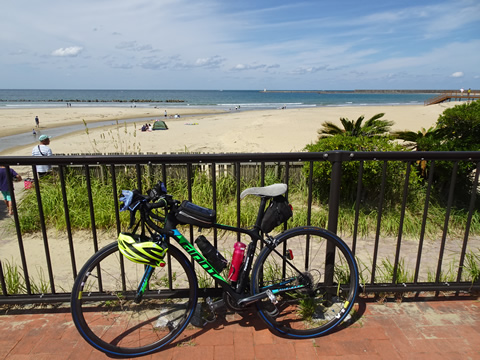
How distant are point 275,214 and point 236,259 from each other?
462mm

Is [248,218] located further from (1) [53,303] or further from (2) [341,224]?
(1) [53,303]

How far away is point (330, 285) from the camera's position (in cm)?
319

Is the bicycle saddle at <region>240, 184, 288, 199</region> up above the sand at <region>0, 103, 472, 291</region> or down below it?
above

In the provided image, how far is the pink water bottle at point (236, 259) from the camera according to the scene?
270 cm

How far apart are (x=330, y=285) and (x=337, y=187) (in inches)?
35.7

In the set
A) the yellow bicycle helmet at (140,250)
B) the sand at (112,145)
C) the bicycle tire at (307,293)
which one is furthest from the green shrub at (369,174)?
the yellow bicycle helmet at (140,250)

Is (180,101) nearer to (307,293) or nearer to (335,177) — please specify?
(335,177)

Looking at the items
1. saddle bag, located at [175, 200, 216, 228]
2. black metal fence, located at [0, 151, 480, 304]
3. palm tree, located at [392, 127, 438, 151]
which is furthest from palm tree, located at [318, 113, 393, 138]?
saddle bag, located at [175, 200, 216, 228]

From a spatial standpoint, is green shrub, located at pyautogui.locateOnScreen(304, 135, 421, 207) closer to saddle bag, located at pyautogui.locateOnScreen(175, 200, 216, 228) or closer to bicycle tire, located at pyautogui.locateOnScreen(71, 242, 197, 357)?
bicycle tire, located at pyautogui.locateOnScreen(71, 242, 197, 357)

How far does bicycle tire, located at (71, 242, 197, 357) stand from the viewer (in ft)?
8.27

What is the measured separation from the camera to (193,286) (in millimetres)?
2768

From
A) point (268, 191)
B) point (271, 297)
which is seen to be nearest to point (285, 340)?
point (271, 297)

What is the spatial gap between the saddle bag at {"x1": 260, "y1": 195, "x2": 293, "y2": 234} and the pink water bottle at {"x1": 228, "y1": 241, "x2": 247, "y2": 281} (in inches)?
8.6

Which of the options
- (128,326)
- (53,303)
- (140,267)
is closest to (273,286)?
(128,326)
